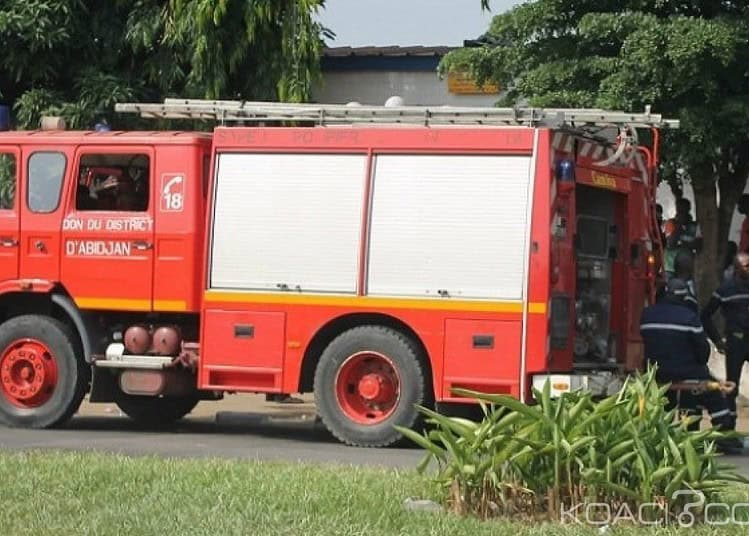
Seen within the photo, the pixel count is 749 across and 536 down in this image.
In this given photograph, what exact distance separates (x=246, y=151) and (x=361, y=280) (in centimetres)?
152

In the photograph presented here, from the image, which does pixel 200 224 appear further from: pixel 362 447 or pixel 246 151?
pixel 362 447

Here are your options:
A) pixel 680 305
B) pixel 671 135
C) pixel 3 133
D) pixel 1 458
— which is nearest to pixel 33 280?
pixel 3 133

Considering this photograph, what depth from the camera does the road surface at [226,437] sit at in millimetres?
12922

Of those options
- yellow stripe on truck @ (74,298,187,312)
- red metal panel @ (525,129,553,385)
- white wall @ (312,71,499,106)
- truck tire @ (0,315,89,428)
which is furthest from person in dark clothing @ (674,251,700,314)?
white wall @ (312,71,499,106)

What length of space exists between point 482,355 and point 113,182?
12.3ft

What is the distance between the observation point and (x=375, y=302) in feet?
44.7

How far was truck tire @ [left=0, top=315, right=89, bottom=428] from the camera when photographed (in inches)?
577

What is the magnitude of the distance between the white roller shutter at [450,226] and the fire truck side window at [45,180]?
3000mm

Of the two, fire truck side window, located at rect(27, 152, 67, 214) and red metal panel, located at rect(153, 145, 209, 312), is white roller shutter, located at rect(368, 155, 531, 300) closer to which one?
red metal panel, located at rect(153, 145, 209, 312)

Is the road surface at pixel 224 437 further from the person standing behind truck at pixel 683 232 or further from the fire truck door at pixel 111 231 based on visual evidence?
the person standing behind truck at pixel 683 232

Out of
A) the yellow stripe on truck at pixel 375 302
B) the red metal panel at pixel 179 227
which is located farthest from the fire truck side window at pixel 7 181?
the yellow stripe on truck at pixel 375 302

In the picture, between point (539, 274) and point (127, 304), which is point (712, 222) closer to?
point (539, 274)

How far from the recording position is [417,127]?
542 inches

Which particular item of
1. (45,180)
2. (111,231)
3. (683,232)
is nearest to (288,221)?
(111,231)
